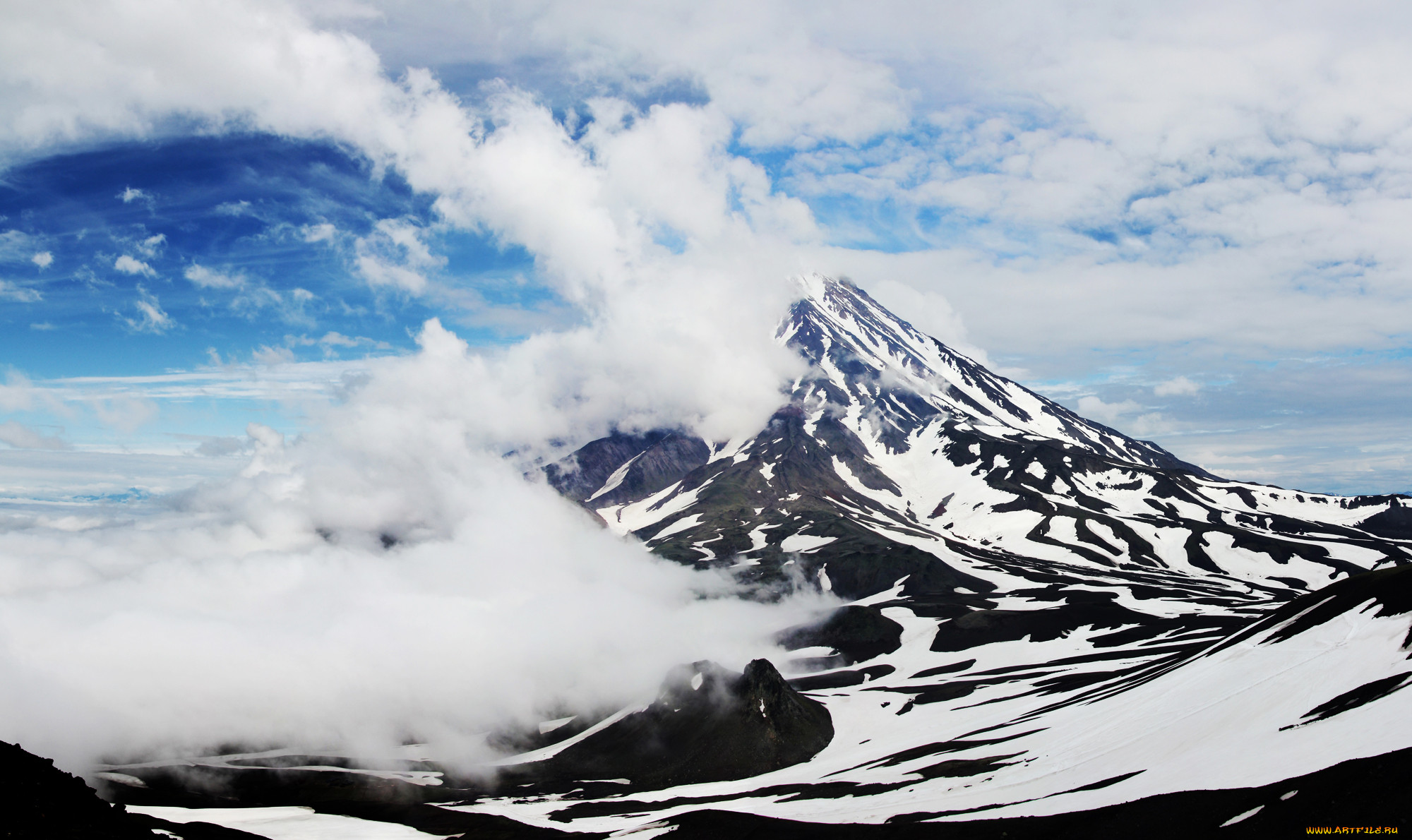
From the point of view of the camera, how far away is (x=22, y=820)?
177 feet

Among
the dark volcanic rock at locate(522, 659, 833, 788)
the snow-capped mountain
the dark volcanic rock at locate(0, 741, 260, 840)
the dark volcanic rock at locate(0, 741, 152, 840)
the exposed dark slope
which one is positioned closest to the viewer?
the exposed dark slope

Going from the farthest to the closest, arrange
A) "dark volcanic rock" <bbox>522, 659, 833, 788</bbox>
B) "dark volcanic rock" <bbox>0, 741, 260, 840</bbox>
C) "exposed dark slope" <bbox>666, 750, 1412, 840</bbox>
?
"dark volcanic rock" <bbox>522, 659, 833, 788</bbox> → "dark volcanic rock" <bbox>0, 741, 260, 840</bbox> → "exposed dark slope" <bbox>666, 750, 1412, 840</bbox>

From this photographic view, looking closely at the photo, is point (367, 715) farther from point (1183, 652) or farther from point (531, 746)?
point (1183, 652)

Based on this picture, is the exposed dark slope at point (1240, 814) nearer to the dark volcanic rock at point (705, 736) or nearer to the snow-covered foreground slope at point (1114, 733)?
the snow-covered foreground slope at point (1114, 733)

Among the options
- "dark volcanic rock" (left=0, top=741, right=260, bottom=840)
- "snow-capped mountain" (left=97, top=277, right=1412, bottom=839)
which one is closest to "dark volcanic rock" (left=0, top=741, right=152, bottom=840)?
"dark volcanic rock" (left=0, top=741, right=260, bottom=840)

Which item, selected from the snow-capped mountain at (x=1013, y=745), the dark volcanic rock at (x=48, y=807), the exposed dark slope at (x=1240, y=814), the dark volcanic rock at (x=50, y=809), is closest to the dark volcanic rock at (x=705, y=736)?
the snow-capped mountain at (x=1013, y=745)

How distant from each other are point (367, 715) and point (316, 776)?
51053mm

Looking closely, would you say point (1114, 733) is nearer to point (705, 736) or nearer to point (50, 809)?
point (705, 736)

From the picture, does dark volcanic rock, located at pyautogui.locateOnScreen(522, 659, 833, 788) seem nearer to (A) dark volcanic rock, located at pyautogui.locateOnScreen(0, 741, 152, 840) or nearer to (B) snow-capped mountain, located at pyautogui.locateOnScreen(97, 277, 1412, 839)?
(B) snow-capped mountain, located at pyautogui.locateOnScreen(97, 277, 1412, 839)

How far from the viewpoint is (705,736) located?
459ft

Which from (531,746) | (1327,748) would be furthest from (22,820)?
(531,746)

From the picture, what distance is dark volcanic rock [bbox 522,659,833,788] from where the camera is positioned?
12962 cm

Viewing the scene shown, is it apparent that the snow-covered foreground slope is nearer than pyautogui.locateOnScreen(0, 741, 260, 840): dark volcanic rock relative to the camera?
No

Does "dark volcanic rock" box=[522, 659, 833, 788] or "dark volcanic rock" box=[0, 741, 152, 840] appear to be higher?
"dark volcanic rock" box=[0, 741, 152, 840]
